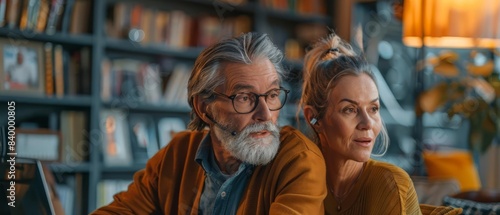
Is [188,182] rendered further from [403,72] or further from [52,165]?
[403,72]

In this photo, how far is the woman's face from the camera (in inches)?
59.7

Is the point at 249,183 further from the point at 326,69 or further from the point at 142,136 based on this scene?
the point at 142,136

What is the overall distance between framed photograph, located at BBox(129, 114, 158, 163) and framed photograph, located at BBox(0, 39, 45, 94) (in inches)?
26.3

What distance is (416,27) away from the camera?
356 cm

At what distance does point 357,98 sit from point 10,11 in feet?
8.32

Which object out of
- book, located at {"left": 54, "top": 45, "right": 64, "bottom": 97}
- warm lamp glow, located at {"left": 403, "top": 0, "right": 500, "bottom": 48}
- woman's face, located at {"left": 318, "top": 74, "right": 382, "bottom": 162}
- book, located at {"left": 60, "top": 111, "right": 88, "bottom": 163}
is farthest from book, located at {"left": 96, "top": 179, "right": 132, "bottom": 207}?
woman's face, located at {"left": 318, "top": 74, "right": 382, "bottom": 162}

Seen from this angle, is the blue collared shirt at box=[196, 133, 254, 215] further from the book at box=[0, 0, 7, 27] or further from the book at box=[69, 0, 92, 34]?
the book at box=[69, 0, 92, 34]

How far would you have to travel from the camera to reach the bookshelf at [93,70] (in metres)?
3.80

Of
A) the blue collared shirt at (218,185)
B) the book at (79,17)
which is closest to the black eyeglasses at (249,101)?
the blue collared shirt at (218,185)

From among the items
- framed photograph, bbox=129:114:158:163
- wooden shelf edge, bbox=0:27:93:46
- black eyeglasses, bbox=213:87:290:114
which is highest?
wooden shelf edge, bbox=0:27:93:46

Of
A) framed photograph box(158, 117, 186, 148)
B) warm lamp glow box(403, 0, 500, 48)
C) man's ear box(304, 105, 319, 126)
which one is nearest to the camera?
man's ear box(304, 105, 319, 126)

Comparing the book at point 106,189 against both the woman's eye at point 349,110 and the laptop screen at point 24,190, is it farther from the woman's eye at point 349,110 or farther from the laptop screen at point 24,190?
the woman's eye at point 349,110

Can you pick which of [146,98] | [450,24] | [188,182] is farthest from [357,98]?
[146,98]

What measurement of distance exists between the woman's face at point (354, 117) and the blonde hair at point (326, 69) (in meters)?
0.02
